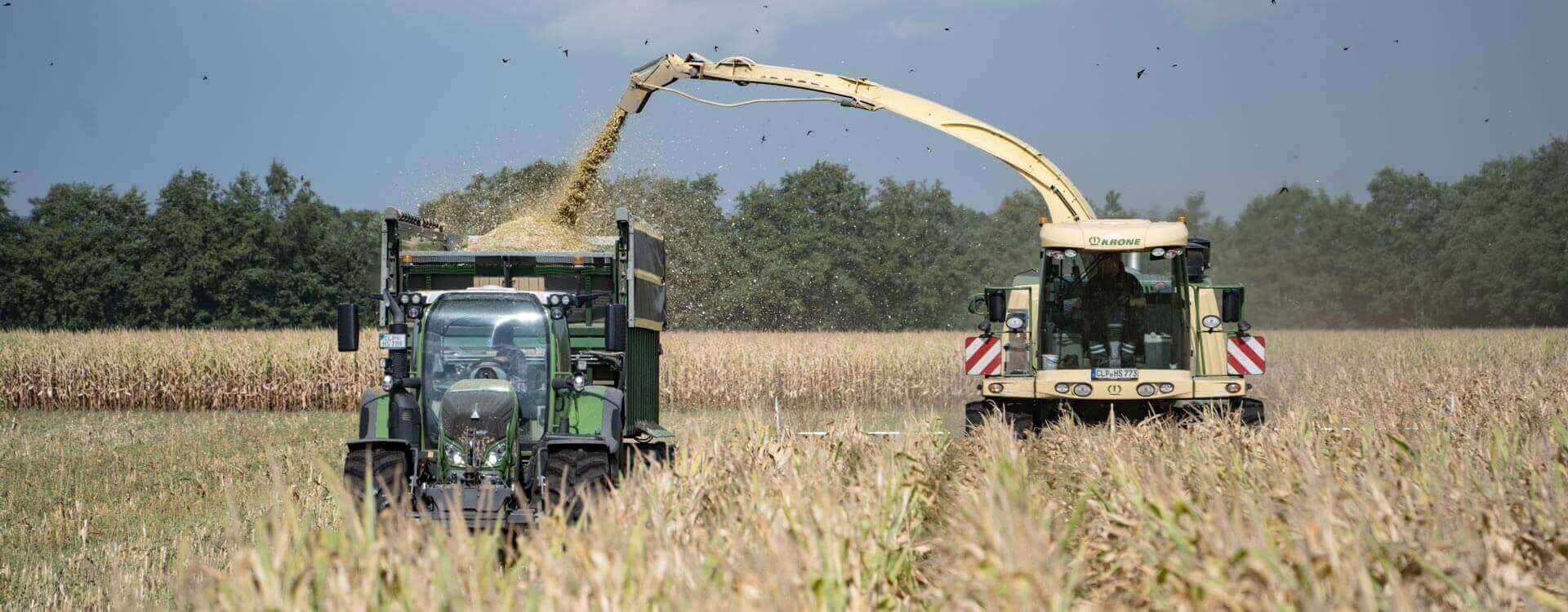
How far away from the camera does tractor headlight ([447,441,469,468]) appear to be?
8.55 metres

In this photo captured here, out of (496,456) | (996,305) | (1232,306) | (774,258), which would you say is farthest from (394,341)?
(774,258)

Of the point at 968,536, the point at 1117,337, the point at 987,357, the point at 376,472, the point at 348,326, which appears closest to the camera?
the point at 968,536

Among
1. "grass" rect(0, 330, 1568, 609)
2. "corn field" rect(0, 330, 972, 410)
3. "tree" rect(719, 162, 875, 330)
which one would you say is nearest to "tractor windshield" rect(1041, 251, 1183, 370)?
"grass" rect(0, 330, 1568, 609)

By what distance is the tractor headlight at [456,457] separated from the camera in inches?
337

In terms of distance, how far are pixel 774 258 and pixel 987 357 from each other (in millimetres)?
46662

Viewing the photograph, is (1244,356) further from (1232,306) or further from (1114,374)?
(1114,374)

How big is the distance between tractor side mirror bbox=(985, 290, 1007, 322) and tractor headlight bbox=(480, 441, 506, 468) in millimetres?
6105

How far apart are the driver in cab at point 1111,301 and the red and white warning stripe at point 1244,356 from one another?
0.91 m

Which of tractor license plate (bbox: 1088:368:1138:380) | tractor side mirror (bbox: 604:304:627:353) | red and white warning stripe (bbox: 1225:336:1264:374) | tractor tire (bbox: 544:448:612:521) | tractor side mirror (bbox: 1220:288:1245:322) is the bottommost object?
tractor tire (bbox: 544:448:612:521)

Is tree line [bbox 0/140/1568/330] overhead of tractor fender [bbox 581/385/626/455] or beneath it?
overhead

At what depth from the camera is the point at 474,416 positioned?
8.55 meters

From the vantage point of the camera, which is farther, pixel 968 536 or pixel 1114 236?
pixel 1114 236

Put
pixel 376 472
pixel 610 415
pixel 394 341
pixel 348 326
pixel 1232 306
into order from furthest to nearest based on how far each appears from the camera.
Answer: pixel 1232 306
pixel 348 326
pixel 610 415
pixel 394 341
pixel 376 472

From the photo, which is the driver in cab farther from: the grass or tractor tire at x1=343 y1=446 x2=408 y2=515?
tractor tire at x1=343 y1=446 x2=408 y2=515
